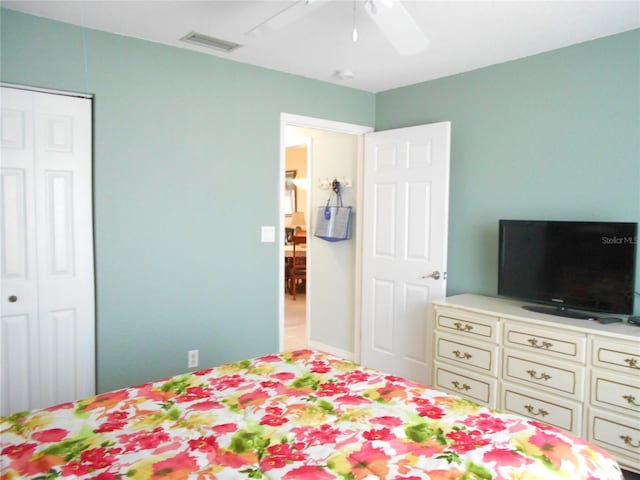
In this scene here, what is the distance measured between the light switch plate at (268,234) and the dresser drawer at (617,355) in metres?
2.20

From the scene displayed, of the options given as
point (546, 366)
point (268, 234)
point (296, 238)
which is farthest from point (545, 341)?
point (296, 238)

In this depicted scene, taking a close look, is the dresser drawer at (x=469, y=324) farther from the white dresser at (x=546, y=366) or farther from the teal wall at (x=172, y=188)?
the teal wall at (x=172, y=188)

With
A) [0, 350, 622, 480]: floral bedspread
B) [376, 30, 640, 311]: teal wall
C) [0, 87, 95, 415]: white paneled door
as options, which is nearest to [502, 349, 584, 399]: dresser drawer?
[376, 30, 640, 311]: teal wall

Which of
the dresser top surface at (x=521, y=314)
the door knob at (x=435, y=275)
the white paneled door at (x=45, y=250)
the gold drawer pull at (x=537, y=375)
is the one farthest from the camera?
the door knob at (x=435, y=275)

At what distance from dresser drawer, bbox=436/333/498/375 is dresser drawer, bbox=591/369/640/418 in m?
0.57

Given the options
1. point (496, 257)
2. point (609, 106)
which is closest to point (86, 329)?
point (496, 257)

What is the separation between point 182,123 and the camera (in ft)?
10.2

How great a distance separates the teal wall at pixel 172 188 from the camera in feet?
9.11

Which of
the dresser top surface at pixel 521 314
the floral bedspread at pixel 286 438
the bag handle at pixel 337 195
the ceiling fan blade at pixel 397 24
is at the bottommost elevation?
the floral bedspread at pixel 286 438

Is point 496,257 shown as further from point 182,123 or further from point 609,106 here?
point 182,123

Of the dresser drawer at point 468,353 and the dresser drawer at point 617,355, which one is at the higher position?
the dresser drawer at point 617,355

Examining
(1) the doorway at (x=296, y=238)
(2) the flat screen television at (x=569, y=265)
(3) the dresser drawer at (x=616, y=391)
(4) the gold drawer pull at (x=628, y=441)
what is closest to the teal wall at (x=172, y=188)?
(2) the flat screen television at (x=569, y=265)

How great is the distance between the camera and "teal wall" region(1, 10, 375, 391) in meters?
2.78

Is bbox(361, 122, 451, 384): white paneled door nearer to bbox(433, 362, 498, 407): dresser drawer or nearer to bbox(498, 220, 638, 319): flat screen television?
bbox(433, 362, 498, 407): dresser drawer
